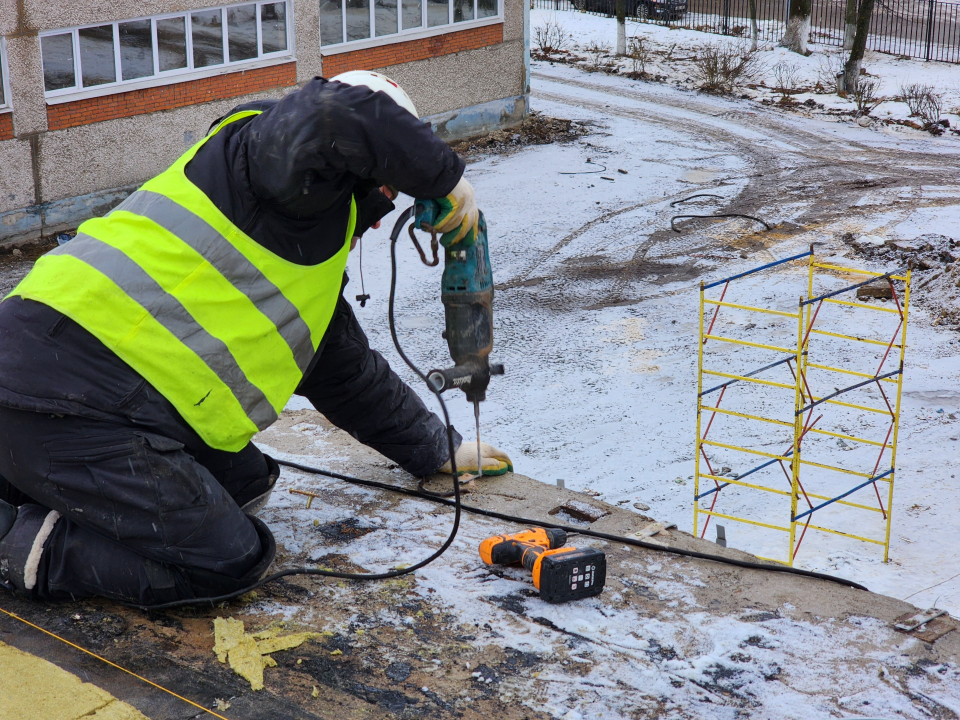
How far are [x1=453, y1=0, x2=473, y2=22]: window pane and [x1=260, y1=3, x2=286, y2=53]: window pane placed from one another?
2.77m

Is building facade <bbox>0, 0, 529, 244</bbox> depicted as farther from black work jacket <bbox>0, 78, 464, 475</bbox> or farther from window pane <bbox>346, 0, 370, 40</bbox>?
black work jacket <bbox>0, 78, 464, 475</bbox>

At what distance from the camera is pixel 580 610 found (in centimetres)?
301

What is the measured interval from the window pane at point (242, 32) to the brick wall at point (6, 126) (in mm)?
2651

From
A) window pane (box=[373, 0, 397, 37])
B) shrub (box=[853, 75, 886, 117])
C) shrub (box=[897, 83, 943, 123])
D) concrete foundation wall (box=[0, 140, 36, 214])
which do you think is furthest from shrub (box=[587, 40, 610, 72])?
concrete foundation wall (box=[0, 140, 36, 214])

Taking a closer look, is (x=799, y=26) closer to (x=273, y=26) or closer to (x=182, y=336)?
(x=273, y=26)

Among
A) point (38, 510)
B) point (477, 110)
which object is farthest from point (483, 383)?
point (477, 110)

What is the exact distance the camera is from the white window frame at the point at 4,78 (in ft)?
28.9

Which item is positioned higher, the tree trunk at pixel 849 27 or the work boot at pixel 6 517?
the tree trunk at pixel 849 27

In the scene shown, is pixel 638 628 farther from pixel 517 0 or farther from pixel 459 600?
pixel 517 0

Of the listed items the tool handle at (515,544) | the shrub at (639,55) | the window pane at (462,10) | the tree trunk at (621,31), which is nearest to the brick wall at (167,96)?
the window pane at (462,10)

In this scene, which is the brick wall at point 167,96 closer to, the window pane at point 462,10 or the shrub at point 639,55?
the window pane at point 462,10

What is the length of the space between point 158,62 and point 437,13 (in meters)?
4.21

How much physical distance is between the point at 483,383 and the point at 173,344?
1.20 m

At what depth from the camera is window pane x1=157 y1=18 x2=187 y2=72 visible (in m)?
10.1
